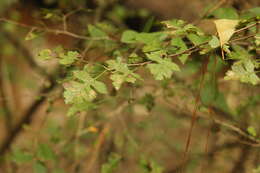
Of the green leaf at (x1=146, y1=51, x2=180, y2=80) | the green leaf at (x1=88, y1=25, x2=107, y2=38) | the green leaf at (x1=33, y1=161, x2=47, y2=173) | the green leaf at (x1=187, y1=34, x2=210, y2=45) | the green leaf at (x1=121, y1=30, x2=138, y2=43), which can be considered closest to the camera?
the green leaf at (x1=146, y1=51, x2=180, y2=80)

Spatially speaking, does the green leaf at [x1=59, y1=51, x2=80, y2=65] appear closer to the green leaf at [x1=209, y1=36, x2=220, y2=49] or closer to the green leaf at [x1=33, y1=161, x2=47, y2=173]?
the green leaf at [x1=209, y1=36, x2=220, y2=49]

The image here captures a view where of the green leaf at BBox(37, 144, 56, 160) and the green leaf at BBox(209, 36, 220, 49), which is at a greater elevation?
the green leaf at BBox(209, 36, 220, 49)

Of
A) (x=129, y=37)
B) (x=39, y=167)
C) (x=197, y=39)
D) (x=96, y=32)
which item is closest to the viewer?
(x=197, y=39)

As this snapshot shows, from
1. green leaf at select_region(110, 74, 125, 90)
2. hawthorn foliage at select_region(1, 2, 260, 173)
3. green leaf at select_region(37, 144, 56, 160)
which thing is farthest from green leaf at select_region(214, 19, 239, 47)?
green leaf at select_region(37, 144, 56, 160)

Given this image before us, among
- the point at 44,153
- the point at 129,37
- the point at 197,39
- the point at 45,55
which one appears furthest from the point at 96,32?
the point at 44,153

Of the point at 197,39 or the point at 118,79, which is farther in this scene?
the point at 197,39

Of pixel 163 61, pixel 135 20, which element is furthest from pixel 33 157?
pixel 135 20

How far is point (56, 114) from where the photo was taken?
3076mm

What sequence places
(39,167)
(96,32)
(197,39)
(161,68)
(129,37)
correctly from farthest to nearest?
(39,167) → (96,32) → (129,37) → (197,39) → (161,68)

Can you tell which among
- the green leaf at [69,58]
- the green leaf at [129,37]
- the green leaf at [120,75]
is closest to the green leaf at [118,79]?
the green leaf at [120,75]

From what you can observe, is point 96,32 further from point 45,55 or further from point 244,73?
point 244,73

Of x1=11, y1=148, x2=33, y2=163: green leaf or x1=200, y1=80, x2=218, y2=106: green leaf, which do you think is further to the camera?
x1=11, y1=148, x2=33, y2=163: green leaf

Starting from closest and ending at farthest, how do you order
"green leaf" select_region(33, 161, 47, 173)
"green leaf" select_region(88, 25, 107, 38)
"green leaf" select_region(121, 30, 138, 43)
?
"green leaf" select_region(121, 30, 138, 43), "green leaf" select_region(88, 25, 107, 38), "green leaf" select_region(33, 161, 47, 173)

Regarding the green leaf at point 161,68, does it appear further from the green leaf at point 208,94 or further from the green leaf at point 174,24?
the green leaf at point 208,94
